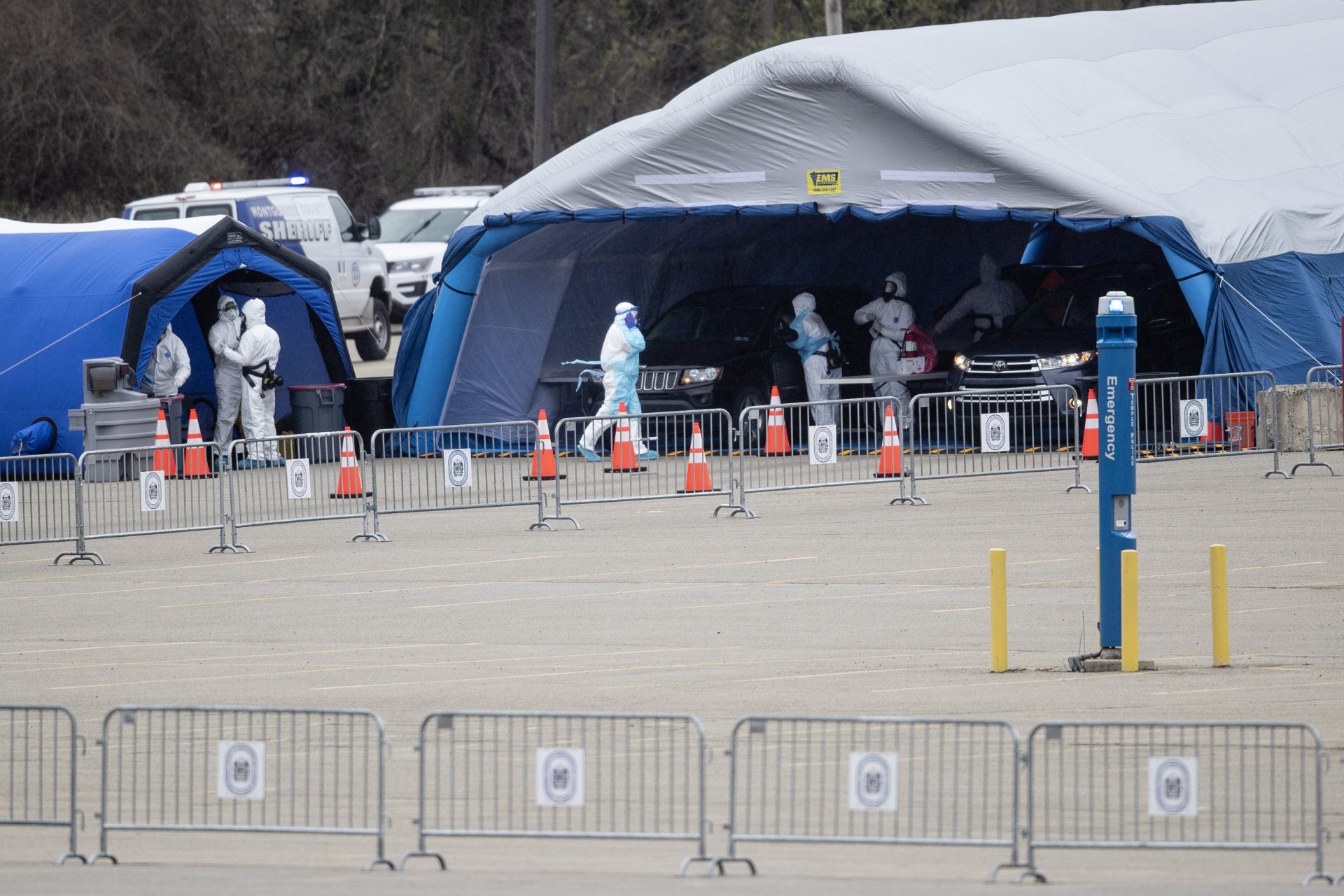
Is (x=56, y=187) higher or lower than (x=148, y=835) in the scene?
higher

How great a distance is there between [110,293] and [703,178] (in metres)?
7.12

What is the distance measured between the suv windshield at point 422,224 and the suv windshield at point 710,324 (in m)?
14.3

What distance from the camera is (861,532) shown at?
1633 centimetres

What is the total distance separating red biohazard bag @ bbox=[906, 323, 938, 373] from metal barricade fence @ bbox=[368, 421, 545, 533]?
4.90 metres

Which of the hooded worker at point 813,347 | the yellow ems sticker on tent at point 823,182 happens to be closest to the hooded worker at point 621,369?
the hooded worker at point 813,347

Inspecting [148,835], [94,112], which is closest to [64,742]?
[148,835]

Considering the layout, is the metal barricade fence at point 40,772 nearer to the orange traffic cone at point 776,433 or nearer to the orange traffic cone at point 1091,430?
the orange traffic cone at point 776,433

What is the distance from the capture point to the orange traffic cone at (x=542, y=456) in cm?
1680

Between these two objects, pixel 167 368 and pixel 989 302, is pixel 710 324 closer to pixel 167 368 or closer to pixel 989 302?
pixel 989 302

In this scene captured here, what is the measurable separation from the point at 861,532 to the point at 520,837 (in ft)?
29.9

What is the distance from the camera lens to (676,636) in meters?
12.0

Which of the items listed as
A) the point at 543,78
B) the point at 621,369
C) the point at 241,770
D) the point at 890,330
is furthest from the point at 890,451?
the point at 543,78

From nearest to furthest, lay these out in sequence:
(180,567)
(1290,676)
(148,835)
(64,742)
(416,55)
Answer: (148,835)
(64,742)
(1290,676)
(180,567)
(416,55)

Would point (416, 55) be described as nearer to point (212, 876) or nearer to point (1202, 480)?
point (1202, 480)
